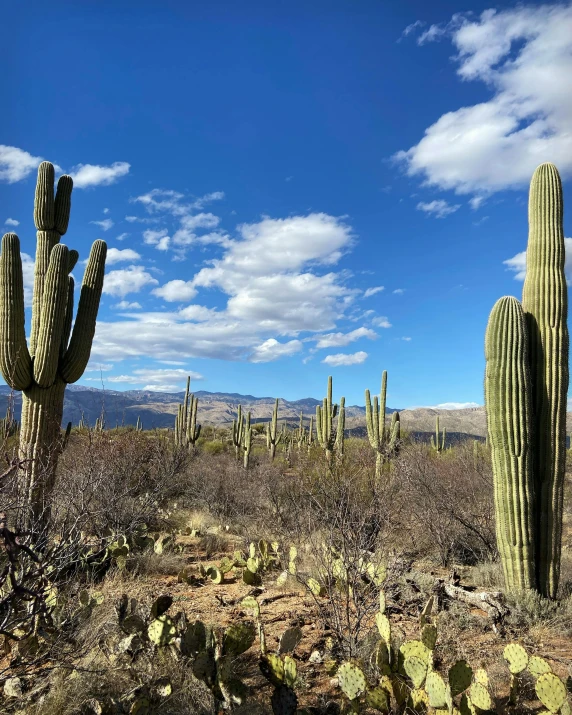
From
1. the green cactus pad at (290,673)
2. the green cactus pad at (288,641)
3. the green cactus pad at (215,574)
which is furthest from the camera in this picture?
the green cactus pad at (215,574)

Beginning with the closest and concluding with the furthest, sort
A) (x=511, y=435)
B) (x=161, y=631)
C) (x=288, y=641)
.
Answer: (x=288, y=641) → (x=161, y=631) → (x=511, y=435)

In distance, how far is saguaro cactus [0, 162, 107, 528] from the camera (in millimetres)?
7406

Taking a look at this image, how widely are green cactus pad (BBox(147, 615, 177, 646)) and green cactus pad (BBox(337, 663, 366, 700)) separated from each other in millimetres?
1439

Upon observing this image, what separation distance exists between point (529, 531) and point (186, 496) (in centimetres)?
975

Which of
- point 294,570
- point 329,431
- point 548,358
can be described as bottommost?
point 294,570

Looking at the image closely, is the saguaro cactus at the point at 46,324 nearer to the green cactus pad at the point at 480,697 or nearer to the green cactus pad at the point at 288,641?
the green cactus pad at the point at 288,641

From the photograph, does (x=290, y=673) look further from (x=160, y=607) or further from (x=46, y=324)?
(x=46, y=324)

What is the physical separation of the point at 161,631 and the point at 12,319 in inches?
225

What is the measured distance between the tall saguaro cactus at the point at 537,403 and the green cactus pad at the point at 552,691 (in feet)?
9.40

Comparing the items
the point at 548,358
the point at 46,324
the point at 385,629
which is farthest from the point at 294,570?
the point at 46,324

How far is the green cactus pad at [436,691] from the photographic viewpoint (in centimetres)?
313

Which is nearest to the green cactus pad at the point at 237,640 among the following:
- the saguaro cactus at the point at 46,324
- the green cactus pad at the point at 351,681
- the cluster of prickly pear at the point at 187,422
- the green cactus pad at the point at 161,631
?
the green cactus pad at the point at 161,631

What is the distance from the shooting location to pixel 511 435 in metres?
5.92

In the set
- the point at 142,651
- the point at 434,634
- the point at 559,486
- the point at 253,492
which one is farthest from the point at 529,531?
the point at 253,492
